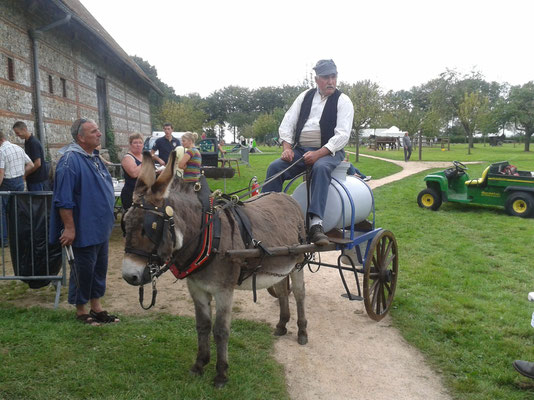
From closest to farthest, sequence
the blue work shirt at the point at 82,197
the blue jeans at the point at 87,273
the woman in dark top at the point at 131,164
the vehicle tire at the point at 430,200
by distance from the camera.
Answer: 1. the blue work shirt at the point at 82,197
2. the blue jeans at the point at 87,273
3. the woman in dark top at the point at 131,164
4. the vehicle tire at the point at 430,200

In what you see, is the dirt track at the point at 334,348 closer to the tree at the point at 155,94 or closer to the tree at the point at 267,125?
the tree at the point at 267,125

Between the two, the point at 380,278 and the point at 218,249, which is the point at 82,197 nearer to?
the point at 218,249

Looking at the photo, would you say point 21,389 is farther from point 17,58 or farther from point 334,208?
point 17,58

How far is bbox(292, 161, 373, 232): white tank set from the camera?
4.17 meters

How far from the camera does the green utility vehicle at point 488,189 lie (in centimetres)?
1054

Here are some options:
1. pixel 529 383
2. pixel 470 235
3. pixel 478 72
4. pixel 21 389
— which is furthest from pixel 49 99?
pixel 478 72

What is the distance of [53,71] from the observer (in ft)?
40.2

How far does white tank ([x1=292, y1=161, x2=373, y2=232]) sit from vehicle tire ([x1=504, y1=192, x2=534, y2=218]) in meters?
8.08

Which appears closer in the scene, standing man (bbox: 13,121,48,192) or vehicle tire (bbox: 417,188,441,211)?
standing man (bbox: 13,121,48,192)

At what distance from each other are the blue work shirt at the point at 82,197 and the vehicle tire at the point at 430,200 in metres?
10.0

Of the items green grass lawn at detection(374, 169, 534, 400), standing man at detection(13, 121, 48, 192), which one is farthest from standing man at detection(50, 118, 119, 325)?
standing man at detection(13, 121, 48, 192)

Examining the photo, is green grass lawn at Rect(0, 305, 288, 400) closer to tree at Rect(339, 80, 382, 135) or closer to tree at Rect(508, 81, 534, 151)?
tree at Rect(339, 80, 382, 135)

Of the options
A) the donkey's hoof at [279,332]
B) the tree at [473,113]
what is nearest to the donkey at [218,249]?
the donkey's hoof at [279,332]

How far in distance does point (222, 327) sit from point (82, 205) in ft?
6.29
